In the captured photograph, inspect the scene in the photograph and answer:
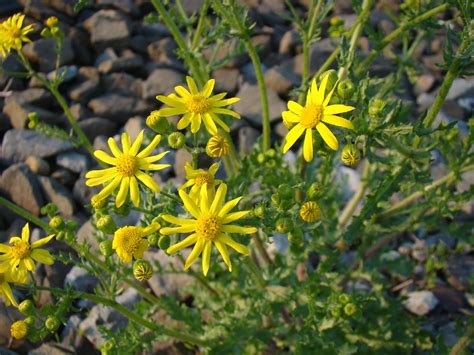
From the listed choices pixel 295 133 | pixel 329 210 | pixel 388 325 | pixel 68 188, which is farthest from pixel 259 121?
pixel 295 133

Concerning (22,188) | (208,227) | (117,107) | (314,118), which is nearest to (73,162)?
(22,188)

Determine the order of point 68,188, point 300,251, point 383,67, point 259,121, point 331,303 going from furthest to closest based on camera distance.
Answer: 1. point 383,67
2. point 259,121
3. point 68,188
4. point 300,251
5. point 331,303

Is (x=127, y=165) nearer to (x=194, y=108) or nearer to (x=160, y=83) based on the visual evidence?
(x=194, y=108)

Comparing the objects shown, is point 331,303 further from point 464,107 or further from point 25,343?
point 464,107

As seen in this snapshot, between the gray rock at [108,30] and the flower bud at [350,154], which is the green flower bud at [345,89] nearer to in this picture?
the flower bud at [350,154]

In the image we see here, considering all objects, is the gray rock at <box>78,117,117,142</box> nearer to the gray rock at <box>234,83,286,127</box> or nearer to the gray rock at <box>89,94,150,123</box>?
the gray rock at <box>89,94,150,123</box>

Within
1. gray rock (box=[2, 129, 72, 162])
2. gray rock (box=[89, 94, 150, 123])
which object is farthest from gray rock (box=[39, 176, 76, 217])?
gray rock (box=[89, 94, 150, 123])
